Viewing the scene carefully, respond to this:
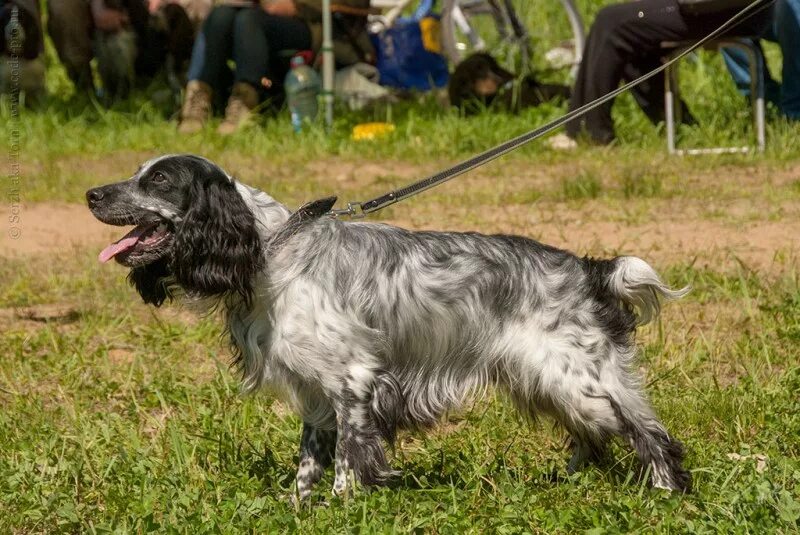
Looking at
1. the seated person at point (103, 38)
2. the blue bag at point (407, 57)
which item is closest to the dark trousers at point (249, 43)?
the blue bag at point (407, 57)

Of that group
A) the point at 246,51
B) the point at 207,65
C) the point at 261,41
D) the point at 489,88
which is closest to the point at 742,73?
the point at 489,88

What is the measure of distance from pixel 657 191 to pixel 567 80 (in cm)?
448

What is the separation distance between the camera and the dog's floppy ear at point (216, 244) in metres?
4.48

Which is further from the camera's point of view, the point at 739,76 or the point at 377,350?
the point at 739,76

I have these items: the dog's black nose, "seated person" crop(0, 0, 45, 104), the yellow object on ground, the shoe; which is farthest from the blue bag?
the dog's black nose

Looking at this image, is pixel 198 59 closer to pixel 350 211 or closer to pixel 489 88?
pixel 489 88

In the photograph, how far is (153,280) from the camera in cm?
471

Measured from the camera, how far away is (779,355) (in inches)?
245

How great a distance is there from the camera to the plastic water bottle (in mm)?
12273

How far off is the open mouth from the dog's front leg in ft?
2.73

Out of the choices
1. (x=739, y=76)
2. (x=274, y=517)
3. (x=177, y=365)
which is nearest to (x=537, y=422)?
(x=274, y=517)

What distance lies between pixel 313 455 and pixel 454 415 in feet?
3.32

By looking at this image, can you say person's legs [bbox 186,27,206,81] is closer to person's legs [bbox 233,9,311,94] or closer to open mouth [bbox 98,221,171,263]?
person's legs [bbox 233,9,311,94]

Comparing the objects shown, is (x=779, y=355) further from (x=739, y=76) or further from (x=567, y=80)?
(x=567, y=80)
